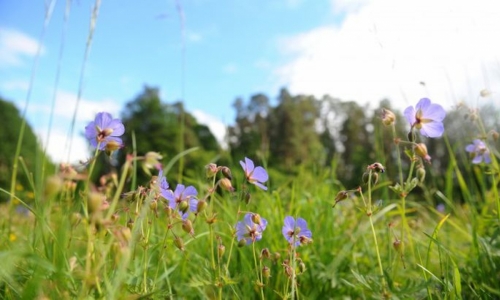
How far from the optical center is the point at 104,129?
1105 millimetres

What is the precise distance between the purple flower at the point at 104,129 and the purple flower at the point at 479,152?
1.51m

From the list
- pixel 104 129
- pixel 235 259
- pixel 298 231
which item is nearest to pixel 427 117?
pixel 298 231

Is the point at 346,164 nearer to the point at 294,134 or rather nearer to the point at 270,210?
the point at 294,134

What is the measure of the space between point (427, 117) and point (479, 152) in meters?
0.79

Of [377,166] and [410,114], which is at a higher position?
[410,114]

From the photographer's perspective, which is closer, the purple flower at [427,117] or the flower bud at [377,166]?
the flower bud at [377,166]

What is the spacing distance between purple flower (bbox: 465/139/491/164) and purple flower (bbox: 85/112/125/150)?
59.6 inches

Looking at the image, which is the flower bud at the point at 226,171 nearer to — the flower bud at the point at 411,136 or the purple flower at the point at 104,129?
the purple flower at the point at 104,129

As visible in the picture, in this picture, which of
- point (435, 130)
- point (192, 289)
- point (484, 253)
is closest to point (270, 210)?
point (192, 289)

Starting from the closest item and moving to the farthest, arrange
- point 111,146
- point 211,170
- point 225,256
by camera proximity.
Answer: point 111,146 < point 211,170 < point 225,256

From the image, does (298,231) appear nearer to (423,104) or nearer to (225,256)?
(423,104)

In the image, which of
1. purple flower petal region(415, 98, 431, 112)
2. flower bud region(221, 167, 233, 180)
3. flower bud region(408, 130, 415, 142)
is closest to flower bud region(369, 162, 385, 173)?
flower bud region(408, 130, 415, 142)

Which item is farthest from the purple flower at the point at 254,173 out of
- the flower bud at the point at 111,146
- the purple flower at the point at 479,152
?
the purple flower at the point at 479,152

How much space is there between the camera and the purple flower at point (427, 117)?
129cm
